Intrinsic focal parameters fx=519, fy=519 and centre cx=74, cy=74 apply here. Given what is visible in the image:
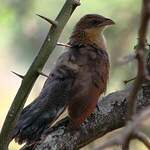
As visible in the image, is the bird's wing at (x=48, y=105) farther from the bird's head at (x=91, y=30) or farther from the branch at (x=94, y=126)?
the bird's head at (x=91, y=30)

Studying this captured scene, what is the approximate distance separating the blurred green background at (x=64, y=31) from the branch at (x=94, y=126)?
5.45 ft

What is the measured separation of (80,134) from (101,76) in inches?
24.0

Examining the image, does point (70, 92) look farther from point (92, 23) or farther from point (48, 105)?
point (92, 23)

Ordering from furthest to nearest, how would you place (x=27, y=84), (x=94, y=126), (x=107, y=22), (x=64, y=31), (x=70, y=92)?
(x=64, y=31) < (x=107, y=22) < (x=70, y=92) < (x=94, y=126) < (x=27, y=84)

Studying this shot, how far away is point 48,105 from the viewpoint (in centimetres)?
283

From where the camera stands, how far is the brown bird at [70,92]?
8.56 feet

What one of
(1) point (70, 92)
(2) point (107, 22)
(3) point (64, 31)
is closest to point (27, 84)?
(1) point (70, 92)

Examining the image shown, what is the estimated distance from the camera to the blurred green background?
17.0ft

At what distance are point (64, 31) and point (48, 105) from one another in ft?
10.5

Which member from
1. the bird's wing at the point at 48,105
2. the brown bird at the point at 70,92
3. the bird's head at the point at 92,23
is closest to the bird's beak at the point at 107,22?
the bird's head at the point at 92,23

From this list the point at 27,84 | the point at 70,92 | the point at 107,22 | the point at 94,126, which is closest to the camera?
the point at 27,84

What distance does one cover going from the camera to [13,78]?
29.2 feet

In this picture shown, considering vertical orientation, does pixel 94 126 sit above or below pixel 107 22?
below

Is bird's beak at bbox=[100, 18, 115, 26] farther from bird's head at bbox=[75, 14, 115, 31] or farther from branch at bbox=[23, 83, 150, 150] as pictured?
branch at bbox=[23, 83, 150, 150]
